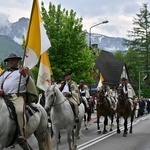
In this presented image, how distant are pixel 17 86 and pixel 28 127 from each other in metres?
0.87

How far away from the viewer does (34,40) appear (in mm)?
9992

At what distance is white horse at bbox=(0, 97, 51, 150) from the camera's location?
7930mm

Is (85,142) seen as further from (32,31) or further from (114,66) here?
(114,66)

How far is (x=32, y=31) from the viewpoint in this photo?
33.0 feet

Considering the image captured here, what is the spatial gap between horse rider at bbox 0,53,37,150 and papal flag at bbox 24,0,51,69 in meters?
0.90

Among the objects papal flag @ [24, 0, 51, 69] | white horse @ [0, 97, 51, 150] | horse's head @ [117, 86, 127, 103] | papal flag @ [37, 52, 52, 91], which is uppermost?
papal flag @ [24, 0, 51, 69]

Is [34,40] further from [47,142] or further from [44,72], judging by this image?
[44,72]

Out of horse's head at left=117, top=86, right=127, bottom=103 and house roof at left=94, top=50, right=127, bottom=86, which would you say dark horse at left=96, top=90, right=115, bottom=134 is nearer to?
horse's head at left=117, top=86, right=127, bottom=103

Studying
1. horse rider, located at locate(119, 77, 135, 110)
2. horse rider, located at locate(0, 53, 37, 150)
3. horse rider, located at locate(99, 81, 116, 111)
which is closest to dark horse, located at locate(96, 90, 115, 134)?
horse rider, located at locate(99, 81, 116, 111)

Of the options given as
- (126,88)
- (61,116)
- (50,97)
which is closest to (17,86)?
Result: (50,97)

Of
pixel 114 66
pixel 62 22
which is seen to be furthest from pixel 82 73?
pixel 114 66

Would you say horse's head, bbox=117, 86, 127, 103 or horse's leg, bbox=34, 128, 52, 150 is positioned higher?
horse's head, bbox=117, 86, 127, 103

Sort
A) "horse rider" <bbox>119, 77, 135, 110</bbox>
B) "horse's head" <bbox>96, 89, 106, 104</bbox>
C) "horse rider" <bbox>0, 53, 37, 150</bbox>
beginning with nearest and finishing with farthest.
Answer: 1. "horse rider" <bbox>0, 53, 37, 150</bbox>
2. "horse rider" <bbox>119, 77, 135, 110</bbox>
3. "horse's head" <bbox>96, 89, 106, 104</bbox>

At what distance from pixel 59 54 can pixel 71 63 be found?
1.17 meters
